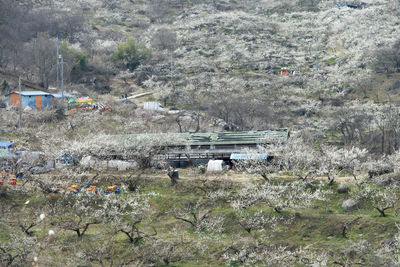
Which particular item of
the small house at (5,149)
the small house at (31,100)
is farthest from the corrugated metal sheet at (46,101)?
the small house at (5,149)

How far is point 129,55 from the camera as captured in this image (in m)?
86.1

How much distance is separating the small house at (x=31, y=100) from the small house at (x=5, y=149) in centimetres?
1500

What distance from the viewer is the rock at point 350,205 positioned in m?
32.9

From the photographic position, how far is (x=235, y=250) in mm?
28266

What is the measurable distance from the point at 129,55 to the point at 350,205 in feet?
197

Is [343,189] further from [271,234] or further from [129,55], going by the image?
[129,55]

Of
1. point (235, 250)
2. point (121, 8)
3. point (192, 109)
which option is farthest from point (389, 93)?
point (121, 8)

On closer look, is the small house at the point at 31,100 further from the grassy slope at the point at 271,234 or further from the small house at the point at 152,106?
the grassy slope at the point at 271,234

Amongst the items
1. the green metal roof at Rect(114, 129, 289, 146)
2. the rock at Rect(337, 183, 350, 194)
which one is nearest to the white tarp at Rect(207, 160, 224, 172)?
the green metal roof at Rect(114, 129, 289, 146)

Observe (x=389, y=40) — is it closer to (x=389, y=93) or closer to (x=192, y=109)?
(x=389, y=93)

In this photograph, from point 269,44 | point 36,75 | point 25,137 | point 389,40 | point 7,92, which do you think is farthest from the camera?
point 269,44

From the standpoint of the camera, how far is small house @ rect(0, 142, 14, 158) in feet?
140

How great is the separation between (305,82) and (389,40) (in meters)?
18.3

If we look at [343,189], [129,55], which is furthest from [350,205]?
[129,55]
